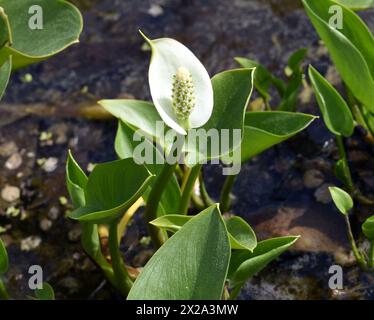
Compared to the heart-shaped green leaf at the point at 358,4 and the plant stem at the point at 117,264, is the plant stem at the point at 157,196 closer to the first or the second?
the plant stem at the point at 117,264

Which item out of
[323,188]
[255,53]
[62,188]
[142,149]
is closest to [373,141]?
[323,188]

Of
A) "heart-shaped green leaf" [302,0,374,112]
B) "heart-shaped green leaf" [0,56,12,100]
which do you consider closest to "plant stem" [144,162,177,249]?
"heart-shaped green leaf" [0,56,12,100]

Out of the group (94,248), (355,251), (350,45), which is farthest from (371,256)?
(94,248)

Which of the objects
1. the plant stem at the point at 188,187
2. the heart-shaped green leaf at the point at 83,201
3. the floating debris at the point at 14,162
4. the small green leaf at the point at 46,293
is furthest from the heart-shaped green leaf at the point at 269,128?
the floating debris at the point at 14,162

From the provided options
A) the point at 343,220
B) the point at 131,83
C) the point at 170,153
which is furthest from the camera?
the point at 131,83
